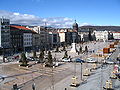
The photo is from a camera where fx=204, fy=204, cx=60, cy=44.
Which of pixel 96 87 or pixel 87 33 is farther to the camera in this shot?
pixel 87 33

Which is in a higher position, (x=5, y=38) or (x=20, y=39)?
(x=5, y=38)

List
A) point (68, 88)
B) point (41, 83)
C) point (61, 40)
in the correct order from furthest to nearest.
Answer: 1. point (61, 40)
2. point (41, 83)
3. point (68, 88)

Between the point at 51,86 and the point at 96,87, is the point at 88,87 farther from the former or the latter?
the point at 51,86

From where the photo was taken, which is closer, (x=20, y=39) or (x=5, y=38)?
(x=5, y=38)

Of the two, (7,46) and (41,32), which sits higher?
(41,32)

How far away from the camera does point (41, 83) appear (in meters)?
28.9

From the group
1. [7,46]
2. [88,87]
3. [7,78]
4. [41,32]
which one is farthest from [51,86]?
[41,32]

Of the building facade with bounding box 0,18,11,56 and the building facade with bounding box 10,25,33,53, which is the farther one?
the building facade with bounding box 10,25,33,53

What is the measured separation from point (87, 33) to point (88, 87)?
160564 mm

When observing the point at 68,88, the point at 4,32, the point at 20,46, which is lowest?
the point at 68,88

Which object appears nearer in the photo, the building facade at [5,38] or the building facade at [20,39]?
the building facade at [5,38]

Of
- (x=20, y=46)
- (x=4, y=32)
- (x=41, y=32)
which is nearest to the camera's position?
(x=4, y=32)

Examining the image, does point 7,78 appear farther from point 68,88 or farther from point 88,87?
point 88,87

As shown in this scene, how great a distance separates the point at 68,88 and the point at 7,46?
49.6 metres
